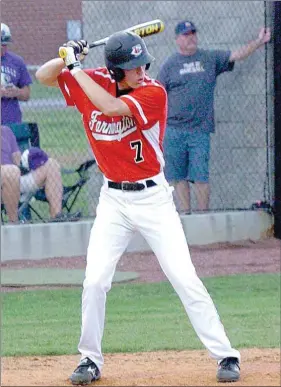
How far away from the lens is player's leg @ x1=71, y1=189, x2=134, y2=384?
226 inches

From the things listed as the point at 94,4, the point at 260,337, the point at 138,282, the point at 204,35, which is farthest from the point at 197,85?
the point at 260,337

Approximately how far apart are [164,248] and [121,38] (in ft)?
3.82

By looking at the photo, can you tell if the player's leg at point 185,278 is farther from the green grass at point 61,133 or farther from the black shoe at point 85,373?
the green grass at point 61,133

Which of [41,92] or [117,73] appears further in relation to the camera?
[41,92]

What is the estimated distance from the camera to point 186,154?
11.5 metres

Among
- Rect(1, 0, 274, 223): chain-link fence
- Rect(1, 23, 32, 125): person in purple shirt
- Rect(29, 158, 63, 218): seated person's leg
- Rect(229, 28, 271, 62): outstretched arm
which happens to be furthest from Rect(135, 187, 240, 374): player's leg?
Rect(1, 0, 274, 223): chain-link fence

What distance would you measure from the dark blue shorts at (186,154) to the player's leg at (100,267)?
219 inches

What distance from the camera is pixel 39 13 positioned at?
11859mm

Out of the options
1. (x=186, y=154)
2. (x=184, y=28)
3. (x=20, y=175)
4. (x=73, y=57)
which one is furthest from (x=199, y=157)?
(x=73, y=57)

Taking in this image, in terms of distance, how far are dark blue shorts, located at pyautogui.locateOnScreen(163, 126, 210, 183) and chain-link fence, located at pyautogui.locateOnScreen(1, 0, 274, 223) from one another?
606mm

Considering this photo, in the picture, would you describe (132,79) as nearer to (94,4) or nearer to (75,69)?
(75,69)

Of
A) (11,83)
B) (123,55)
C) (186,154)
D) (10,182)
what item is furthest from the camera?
(186,154)

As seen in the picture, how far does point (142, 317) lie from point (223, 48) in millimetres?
4737

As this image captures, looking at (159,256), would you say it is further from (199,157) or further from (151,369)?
(199,157)
